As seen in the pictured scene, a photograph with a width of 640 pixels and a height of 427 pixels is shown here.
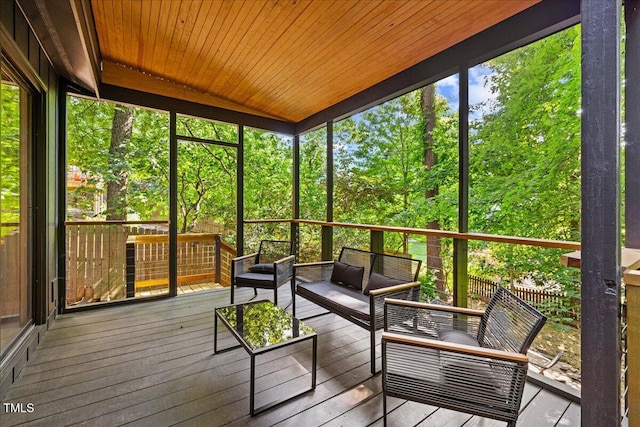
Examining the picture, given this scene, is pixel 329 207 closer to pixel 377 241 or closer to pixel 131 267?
pixel 377 241

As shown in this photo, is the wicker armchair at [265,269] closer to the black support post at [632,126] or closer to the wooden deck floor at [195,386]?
the wooden deck floor at [195,386]

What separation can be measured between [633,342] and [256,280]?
3.10m

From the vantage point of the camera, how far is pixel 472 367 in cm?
143

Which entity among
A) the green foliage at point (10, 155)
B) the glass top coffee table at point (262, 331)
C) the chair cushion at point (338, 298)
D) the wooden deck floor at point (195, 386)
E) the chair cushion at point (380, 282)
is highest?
the green foliage at point (10, 155)

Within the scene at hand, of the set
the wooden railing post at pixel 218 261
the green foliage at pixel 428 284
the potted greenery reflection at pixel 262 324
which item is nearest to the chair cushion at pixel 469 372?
the potted greenery reflection at pixel 262 324

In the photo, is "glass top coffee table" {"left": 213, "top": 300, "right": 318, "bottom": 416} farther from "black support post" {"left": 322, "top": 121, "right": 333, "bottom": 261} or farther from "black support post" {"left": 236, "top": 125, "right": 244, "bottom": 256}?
"black support post" {"left": 236, "top": 125, "right": 244, "bottom": 256}

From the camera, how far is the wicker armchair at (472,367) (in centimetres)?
138

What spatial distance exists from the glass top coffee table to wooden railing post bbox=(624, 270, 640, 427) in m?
1.52

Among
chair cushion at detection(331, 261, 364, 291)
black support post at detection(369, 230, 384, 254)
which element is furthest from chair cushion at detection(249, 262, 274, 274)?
black support post at detection(369, 230, 384, 254)

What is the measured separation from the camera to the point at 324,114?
4.57 meters

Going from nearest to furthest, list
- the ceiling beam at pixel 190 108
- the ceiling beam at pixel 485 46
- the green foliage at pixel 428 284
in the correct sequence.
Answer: the ceiling beam at pixel 485 46 → the green foliage at pixel 428 284 → the ceiling beam at pixel 190 108

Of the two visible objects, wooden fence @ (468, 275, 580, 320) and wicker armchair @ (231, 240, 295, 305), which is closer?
wooden fence @ (468, 275, 580, 320)

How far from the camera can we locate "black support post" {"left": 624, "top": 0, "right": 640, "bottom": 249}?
1.66m

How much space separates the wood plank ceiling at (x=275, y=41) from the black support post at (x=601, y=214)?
1.66m
